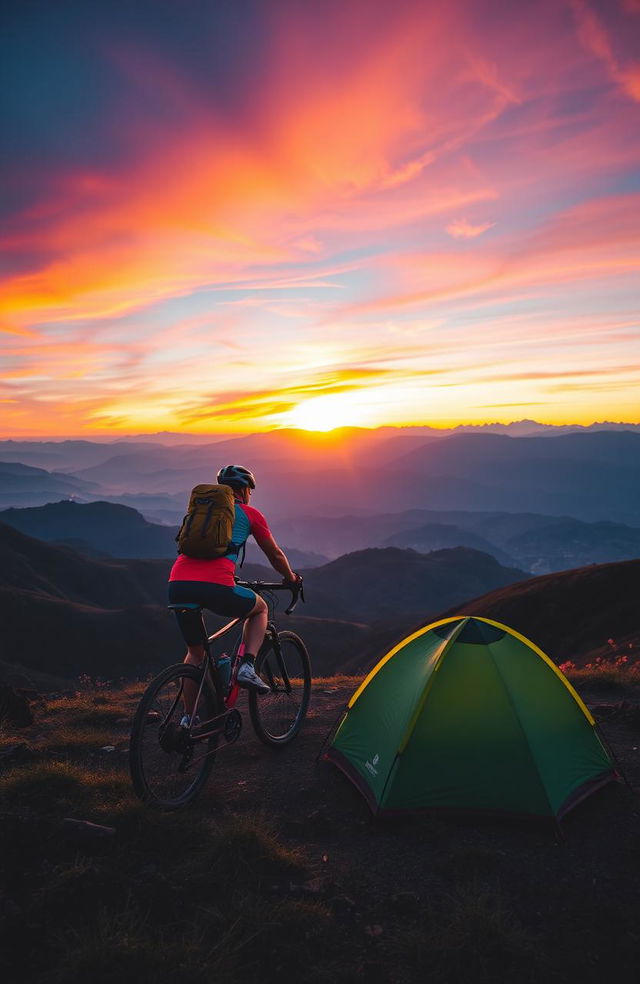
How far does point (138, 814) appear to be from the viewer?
17.1 feet

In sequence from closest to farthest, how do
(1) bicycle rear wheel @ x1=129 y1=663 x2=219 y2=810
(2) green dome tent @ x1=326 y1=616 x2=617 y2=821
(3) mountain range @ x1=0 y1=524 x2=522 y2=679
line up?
1. (1) bicycle rear wheel @ x1=129 y1=663 x2=219 y2=810
2. (2) green dome tent @ x1=326 y1=616 x2=617 y2=821
3. (3) mountain range @ x1=0 y1=524 x2=522 y2=679

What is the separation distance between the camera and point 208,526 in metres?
5.71

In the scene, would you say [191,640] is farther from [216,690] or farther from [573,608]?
[573,608]

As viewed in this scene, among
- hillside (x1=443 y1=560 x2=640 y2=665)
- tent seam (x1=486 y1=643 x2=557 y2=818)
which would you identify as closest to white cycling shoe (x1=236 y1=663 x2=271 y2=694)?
tent seam (x1=486 y1=643 x2=557 y2=818)

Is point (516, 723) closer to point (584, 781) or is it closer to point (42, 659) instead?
point (584, 781)

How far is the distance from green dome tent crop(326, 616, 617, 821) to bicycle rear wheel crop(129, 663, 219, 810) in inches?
68.1

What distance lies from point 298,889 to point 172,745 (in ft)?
5.83

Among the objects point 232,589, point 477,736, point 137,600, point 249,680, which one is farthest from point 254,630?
point 137,600

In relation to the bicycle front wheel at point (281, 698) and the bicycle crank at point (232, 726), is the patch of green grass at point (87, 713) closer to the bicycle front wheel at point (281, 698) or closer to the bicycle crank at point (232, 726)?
the bicycle front wheel at point (281, 698)

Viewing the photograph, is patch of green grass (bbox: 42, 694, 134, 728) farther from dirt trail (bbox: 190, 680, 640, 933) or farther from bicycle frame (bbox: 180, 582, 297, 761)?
bicycle frame (bbox: 180, 582, 297, 761)

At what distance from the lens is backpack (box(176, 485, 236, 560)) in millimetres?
5703

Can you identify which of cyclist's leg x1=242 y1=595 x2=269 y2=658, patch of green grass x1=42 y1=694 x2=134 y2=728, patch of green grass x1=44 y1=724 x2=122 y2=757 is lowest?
patch of green grass x1=42 y1=694 x2=134 y2=728

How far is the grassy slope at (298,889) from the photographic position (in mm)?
3688

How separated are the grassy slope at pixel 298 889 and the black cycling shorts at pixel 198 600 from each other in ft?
5.56
